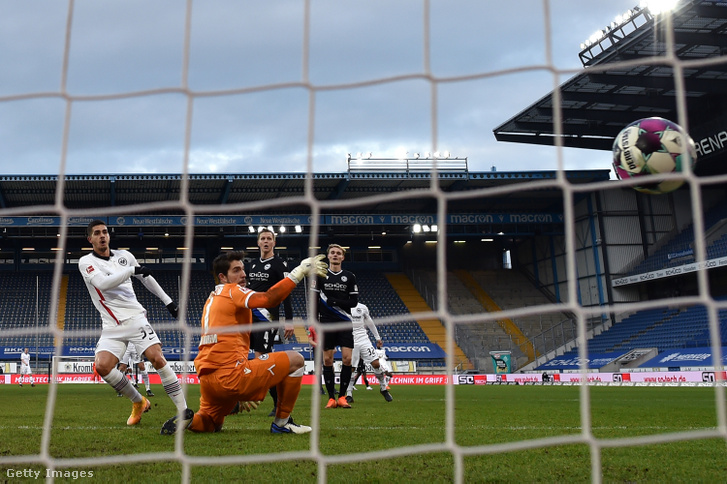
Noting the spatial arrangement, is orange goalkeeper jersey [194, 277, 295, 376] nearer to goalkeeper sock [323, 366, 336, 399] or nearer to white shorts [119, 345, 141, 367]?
goalkeeper sock [323, 366, 336, 399]

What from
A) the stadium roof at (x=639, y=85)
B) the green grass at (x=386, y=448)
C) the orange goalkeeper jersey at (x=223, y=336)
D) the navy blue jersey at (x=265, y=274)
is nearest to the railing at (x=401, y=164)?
the stadium roof at (x=639, y=85)

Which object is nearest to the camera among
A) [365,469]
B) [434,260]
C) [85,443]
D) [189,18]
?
[365,469]

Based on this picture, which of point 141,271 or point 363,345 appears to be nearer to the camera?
point 141,271

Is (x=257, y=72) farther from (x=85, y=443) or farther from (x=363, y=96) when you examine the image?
(x=85, y=443)

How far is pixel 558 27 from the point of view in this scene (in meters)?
4.91

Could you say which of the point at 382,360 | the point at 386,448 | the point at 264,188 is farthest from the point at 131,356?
the point at 264,188

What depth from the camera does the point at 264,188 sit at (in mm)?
28078

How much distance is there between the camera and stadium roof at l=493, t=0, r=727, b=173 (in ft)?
66.2

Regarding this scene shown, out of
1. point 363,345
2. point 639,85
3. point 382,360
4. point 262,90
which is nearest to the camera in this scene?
point 262,90

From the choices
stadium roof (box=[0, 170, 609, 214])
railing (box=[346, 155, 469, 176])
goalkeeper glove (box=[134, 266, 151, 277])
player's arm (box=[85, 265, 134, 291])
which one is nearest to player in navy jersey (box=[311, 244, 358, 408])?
goalkeeper glove (box=[134, 266, 151, 277])

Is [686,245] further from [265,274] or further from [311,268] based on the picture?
[311,268]

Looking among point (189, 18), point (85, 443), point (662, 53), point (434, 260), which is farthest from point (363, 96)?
point (434, 260)

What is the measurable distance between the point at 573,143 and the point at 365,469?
2383 cm

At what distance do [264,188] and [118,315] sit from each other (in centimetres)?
2211
